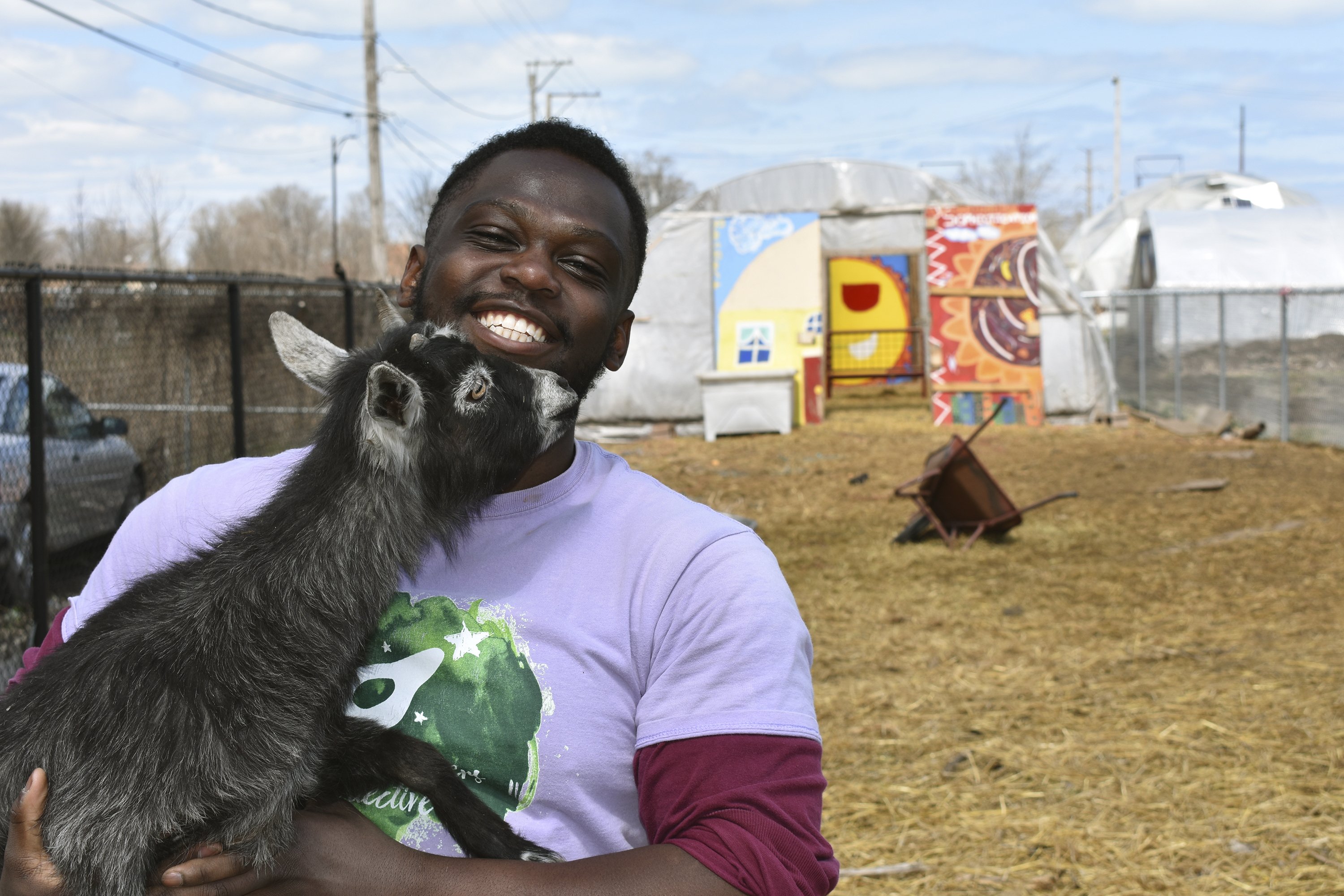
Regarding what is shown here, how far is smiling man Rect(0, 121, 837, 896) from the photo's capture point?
67.6 inches

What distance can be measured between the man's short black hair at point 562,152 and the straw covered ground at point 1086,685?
127 inches

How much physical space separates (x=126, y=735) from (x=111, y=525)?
727cm

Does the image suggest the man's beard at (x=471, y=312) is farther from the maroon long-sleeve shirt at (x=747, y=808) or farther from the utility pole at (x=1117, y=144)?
the utility pole at (x=1117, y=144)

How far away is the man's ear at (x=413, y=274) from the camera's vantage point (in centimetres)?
255

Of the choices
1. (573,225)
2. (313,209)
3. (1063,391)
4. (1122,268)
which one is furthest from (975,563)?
(313,209)

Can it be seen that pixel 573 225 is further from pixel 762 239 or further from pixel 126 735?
pixel 762 239


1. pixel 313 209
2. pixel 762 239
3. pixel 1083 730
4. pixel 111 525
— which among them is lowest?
pixel 1083 730

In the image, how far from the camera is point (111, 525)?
8.48 metres

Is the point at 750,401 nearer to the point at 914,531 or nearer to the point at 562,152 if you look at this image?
the point at 914,531

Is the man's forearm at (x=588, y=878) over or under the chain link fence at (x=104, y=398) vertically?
under

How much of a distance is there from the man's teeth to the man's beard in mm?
36

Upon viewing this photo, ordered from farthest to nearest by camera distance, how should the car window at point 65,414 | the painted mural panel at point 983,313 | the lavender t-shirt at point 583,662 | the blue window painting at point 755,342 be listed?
the blue window painting at point 755,342 < the painted mural panel at point 983,313 < the car window at point 65,414 < the lavender t-shirt at point 583,662

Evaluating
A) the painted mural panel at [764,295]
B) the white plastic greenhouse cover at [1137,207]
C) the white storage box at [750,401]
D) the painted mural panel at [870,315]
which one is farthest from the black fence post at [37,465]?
the white plastic greenhouse cover at [1137,207]

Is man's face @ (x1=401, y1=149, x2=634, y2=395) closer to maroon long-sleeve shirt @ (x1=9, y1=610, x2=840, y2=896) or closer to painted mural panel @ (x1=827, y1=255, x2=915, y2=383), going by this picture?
maroon long-sleeve shirt @ (x1=9, y1=610, x2=840, y2=896)
